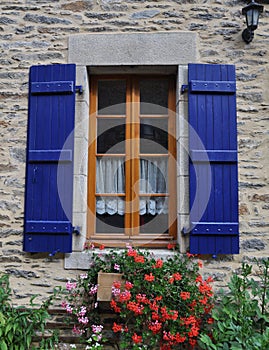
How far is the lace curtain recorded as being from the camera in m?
3.78

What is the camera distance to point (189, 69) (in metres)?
3.65

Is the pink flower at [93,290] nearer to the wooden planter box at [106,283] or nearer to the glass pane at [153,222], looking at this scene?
the wooden planter box at [106,283]

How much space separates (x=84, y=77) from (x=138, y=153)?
85 cm

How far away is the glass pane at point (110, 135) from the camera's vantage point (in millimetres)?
3867

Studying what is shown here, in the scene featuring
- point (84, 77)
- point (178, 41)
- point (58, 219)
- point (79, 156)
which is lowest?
point (58, 219)

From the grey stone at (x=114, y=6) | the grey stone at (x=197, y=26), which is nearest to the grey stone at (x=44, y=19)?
the grey stone at (x=114, y=6)

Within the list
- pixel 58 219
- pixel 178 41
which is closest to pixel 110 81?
pixel 178 41

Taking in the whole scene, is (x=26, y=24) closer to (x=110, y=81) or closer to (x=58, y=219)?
(x=110, y=81)

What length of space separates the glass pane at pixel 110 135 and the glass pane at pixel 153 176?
28 cm

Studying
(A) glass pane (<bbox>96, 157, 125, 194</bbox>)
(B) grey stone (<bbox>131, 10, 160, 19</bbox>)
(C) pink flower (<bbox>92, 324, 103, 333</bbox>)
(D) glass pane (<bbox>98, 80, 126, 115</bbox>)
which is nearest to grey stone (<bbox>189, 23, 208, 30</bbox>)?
(B) grey stone (<bbox>131, 10, 160, 19</bbox>)

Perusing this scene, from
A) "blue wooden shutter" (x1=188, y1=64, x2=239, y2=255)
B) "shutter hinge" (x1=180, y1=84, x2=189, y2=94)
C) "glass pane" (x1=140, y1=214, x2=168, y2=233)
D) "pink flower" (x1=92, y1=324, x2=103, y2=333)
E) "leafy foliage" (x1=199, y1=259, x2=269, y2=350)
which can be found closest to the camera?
"leafy foliage" (x1=199, y1=259, x2=269, y2=350)

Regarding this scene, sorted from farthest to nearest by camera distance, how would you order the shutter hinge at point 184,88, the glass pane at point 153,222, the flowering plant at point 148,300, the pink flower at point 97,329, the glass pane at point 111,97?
1. the glass pane at point 111,97
2. the glass pane at point 153,222
3. the shutter hinge at point 184,88
4. the pink flower at point 97,329
5. the flowering plant at point 148,300

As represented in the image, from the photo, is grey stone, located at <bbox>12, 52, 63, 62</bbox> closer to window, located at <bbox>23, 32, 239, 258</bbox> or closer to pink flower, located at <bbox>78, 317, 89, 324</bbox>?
window, located at <bbox>23, 32, 239, 258</bbox>

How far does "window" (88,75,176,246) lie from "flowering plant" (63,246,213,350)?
1.03ft
